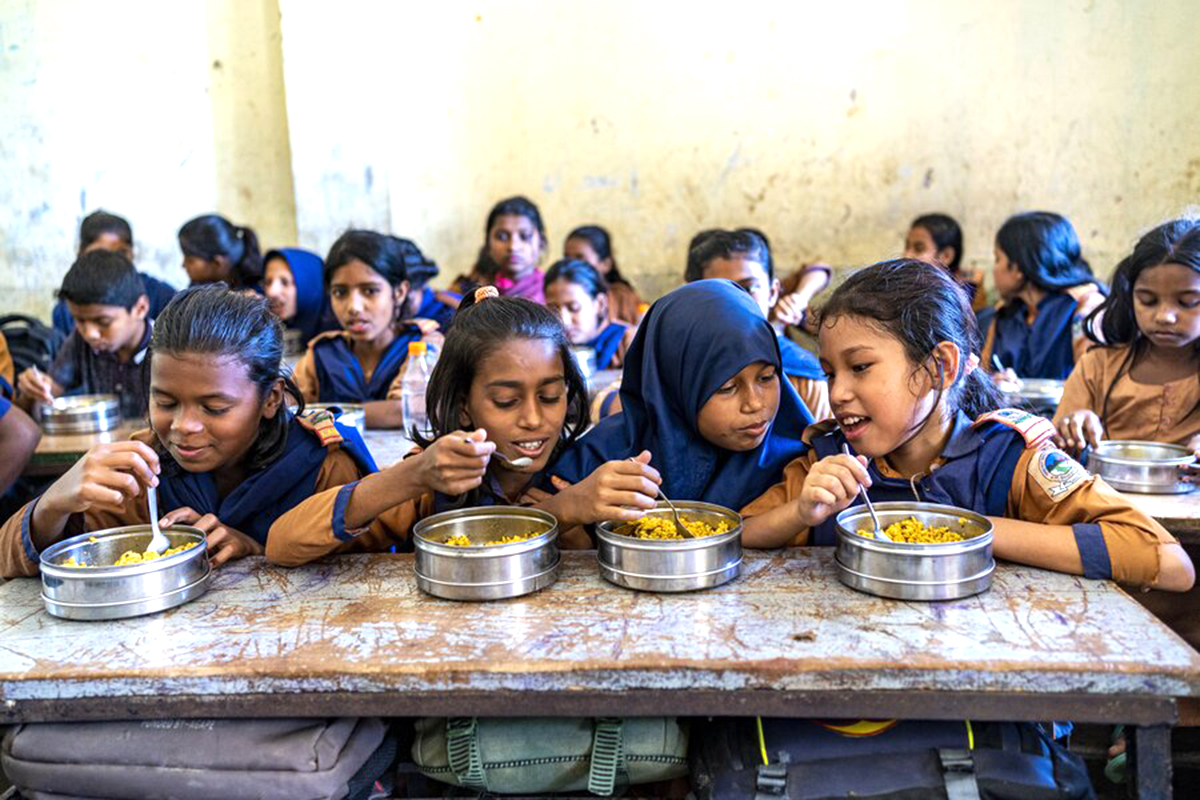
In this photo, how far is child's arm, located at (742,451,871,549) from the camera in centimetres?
178

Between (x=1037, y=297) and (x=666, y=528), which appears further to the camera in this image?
(x=1037, y=297)

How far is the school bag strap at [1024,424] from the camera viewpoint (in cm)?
199

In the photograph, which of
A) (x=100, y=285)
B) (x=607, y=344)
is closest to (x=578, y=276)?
(x=607, y=344)

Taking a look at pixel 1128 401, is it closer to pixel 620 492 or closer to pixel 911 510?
pixel 911 510

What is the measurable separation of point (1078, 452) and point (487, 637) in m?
1.83

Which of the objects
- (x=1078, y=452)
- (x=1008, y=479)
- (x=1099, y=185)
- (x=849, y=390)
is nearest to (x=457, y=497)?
(x=849, y=390)

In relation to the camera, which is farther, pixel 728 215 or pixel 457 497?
pixel 728 215

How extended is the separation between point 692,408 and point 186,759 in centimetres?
122

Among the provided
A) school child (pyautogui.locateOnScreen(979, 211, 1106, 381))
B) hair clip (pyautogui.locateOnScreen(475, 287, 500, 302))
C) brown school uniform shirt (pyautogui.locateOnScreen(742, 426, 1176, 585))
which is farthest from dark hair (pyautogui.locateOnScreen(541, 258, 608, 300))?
brown school uniform shirt (pyautogui.locateOnScreen(742, 426, 1176, 585))

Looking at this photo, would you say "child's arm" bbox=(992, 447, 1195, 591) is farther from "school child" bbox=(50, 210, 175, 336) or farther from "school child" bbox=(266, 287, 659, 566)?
"school child" bbox=(50, 210, 175, 336)

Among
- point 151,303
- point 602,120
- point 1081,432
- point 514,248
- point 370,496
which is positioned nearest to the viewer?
point 370,496

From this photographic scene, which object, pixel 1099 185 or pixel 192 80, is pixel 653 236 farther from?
pixel 192 80

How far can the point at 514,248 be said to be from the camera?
5859 mm

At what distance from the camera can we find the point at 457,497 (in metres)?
2.30
